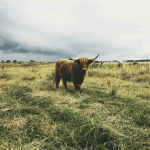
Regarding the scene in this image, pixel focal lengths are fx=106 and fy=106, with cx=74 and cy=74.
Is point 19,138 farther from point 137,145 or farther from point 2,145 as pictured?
point 137,145

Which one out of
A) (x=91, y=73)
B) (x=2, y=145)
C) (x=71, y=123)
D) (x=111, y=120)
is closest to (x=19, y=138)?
(x=2, y=145)

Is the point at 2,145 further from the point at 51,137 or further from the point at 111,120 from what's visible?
the point at 111,120

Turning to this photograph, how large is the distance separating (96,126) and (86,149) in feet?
→ 1.42

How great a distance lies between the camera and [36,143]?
1.47 m

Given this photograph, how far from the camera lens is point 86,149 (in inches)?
55.6

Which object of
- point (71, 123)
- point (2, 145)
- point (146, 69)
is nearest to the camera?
point (2, 145)

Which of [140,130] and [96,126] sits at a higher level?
[96,126]

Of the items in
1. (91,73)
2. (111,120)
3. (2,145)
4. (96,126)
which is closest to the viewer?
(2,145)

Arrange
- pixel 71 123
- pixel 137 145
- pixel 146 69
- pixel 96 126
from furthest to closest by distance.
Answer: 1. pixel 146 69
2. pixel 71 123
3. pixel 96 126
4. pixel 137 145

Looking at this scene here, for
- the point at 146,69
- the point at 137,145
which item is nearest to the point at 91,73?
the point at 146,69

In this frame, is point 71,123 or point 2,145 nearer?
point 2,145

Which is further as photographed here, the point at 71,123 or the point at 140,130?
the point at 71,123

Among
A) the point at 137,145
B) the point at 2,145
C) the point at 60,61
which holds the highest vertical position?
the point at 60,61

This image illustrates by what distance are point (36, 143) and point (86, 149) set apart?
69cm
